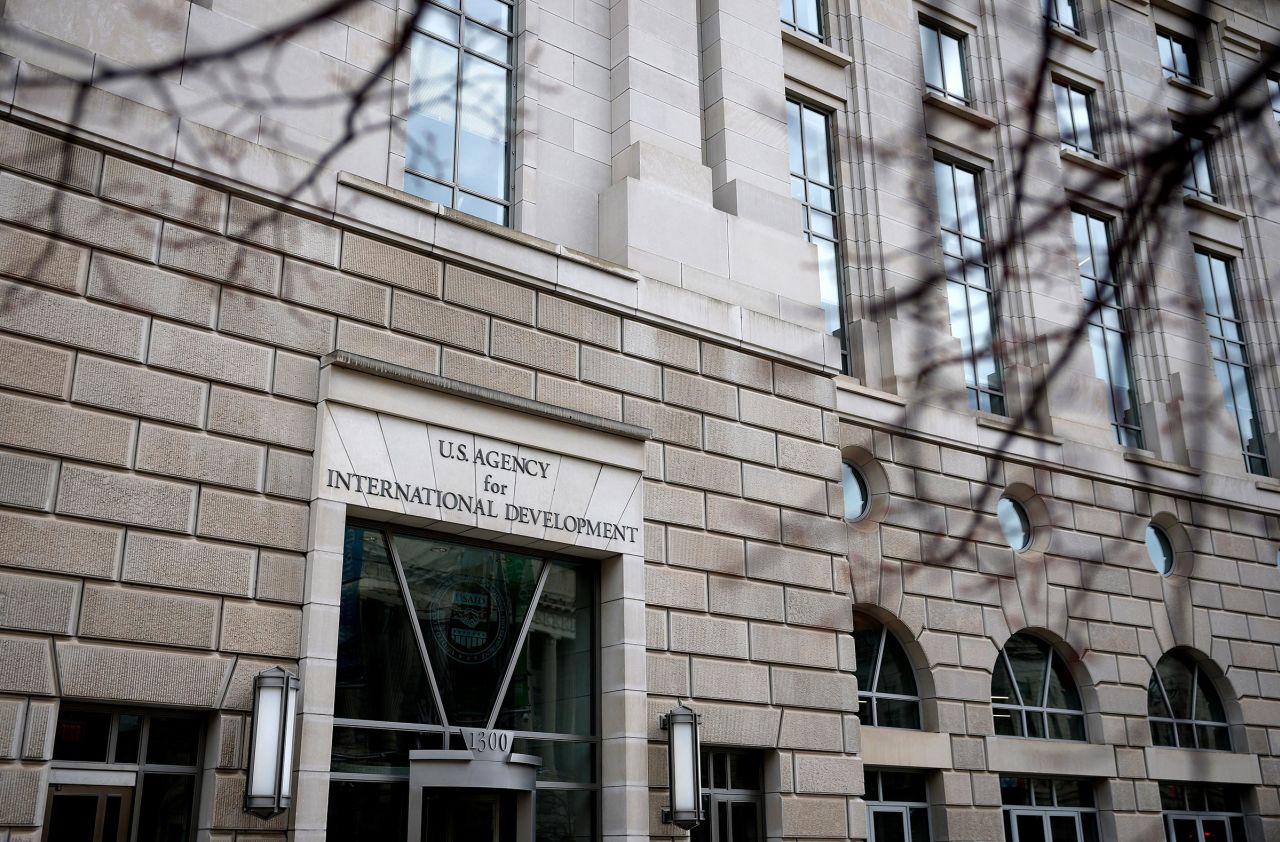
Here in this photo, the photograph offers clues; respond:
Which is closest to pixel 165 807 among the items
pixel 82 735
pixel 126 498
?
pixel 82 735

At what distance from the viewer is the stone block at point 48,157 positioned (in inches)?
→ 446

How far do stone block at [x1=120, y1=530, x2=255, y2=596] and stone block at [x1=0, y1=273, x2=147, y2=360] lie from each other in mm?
1774

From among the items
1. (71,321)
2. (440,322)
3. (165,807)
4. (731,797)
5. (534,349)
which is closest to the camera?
(165,807)

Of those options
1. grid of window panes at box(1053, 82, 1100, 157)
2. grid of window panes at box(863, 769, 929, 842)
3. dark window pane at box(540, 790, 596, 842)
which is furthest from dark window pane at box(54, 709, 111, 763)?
grid of window panes at box(1053, 82, 1100, 157)

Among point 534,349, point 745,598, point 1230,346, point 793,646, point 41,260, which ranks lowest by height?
point 793,646

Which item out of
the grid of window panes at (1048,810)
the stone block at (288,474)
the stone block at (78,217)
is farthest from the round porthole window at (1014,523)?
the stone block at (78,217)

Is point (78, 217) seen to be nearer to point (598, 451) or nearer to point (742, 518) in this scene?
point (598, 451)

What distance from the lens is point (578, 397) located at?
14.7 meters

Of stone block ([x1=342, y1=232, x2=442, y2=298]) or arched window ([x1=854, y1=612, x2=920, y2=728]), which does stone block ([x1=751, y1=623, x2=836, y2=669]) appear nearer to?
arched window ([x1=854, y1=612, x2=920, y2=728])

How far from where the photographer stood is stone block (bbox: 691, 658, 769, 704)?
578 inches

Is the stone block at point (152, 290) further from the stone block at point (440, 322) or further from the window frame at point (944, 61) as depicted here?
the window frame at point (944, 61)

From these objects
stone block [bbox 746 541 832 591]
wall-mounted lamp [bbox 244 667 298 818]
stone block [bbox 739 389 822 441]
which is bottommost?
wall-mounted lamp [bbox 244 667 298 818]

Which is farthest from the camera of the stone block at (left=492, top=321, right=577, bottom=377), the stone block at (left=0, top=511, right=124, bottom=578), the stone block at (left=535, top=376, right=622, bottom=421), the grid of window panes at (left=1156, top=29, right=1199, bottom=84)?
the grid of window panes at (left=1156, top=29, right=1199, bottom=84)

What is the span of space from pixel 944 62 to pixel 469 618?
619 inches
